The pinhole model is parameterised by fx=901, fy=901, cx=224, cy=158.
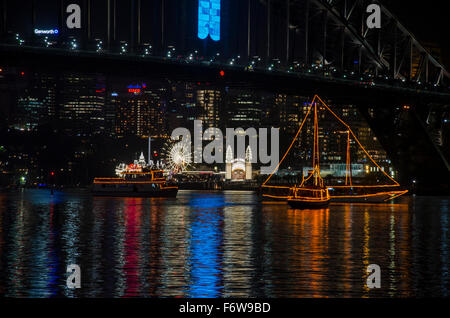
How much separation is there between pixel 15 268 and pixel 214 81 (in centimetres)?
5703

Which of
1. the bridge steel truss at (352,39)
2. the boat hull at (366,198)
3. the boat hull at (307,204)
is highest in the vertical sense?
the bridge steel truss at (352,39)

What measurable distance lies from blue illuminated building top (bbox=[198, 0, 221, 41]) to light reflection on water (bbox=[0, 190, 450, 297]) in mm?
48451

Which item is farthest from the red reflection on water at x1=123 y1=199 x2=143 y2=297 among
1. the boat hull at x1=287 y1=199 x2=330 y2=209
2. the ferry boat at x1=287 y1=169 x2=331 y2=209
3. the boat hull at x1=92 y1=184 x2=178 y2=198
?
the boat hull at x1=92 y1=184 x2=178 y2=198

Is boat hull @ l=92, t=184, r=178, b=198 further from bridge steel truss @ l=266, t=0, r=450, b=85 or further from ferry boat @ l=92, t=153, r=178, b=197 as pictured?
bridge steel truss @ l=266, t=0, r=450, b=85

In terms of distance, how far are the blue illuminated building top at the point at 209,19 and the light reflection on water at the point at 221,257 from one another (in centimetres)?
4845

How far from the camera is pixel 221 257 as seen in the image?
30031mm

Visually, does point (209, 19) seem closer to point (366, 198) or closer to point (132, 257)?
point (366, 198)

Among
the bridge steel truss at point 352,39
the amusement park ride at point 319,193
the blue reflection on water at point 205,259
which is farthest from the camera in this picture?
the bridge steel truss at point 352,39

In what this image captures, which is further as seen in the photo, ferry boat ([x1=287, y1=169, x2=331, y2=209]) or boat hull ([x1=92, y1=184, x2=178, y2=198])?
boat hull ([x1=92, y1=184, x2=178, y2=198])

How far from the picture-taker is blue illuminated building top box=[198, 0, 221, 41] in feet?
320

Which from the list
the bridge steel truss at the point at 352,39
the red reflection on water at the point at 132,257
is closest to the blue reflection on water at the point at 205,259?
the red reflection on water at the point at 132,257

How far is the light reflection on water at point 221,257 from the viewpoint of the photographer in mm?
22656

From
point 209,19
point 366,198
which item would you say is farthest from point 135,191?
point 366,198

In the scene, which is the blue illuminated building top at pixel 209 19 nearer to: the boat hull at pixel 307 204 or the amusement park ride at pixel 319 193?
the amusement park ride at pixel 319 193
